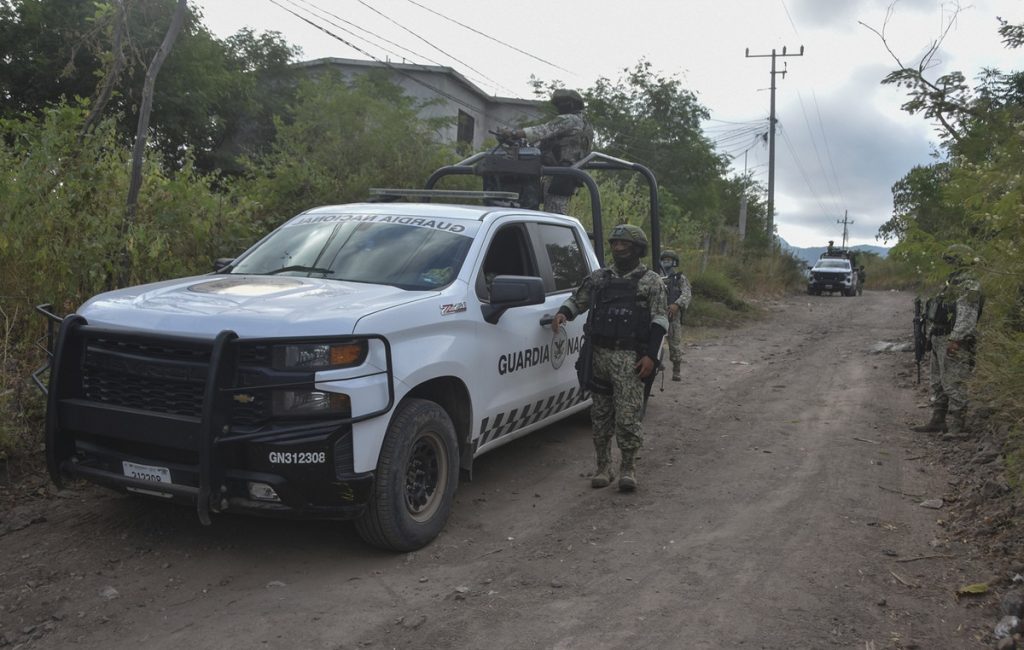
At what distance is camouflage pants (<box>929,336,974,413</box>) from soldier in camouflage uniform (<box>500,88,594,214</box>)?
369 centimetres

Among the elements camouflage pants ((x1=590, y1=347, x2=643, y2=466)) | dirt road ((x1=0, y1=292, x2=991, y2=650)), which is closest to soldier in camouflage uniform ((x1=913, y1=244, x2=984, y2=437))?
dirt road ((x1=0, y1=292, x2=991, y2=650))

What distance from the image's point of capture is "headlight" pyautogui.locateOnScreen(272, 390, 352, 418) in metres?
3.96

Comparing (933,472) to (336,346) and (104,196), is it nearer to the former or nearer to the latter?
(336,346)

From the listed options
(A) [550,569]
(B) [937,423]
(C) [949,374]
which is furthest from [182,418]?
(B) [937,423]

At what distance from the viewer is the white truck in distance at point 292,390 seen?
3.92 meters

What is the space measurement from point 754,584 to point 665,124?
82.4 feet

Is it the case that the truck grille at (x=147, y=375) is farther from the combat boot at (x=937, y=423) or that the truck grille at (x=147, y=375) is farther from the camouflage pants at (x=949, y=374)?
the combat boot at (x=937, y=423)

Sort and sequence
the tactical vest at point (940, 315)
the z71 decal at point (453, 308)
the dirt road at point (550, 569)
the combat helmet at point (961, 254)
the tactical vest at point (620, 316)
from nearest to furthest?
the dirt road at point (550, 569) → the z71 decal at point (453, 308) → the combat helmet at point (961, 254) → the tactical vest at point (620, 316) → the tactical vest at point (940, 315)

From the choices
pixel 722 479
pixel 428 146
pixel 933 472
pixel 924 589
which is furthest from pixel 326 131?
pixel 924 589

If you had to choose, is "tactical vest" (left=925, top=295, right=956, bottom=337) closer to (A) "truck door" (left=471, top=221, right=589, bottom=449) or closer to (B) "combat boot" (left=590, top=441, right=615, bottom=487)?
(A) "truck door" (left=471, top=221, right=589, bottom=449)

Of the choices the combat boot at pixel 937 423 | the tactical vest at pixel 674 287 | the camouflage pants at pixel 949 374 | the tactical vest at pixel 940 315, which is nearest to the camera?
the camouflage pants at pixel 949 374

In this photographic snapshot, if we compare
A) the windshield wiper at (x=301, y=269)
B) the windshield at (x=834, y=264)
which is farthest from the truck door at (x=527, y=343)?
the windshield at (x=834, y=264)

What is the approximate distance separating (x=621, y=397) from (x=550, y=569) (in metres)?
1.69

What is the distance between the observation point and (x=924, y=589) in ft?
13.9
